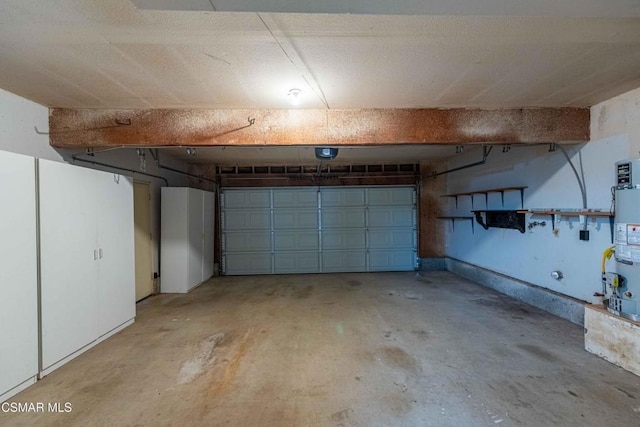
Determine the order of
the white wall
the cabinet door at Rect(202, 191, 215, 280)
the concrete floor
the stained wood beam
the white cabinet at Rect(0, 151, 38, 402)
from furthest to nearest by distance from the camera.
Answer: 1. the cabinet door at Rect(202, 191, 215, 280)
2. the stained wood beam
3. the white wall
4. the white cabinet at Rect(0, 151, 38, 402)
5. the concrete floor

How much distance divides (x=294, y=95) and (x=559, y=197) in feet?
11.1

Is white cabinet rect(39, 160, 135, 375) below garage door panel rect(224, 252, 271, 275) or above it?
above

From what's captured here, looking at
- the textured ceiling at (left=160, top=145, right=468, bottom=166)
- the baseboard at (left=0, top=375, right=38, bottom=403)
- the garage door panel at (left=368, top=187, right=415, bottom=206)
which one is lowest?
the baseboard at (left=0, top=375, right=38, bottom=403)

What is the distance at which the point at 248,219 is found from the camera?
21.2 feet

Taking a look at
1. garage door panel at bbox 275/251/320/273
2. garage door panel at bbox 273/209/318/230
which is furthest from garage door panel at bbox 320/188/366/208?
garage door panel at bbox 275/251/320/273

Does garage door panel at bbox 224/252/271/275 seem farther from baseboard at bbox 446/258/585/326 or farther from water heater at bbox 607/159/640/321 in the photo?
water heater at bbox 607/159/640/321

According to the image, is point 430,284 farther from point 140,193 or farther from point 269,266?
point 140,193

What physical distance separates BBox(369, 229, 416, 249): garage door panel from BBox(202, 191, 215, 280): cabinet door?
11.3 ft

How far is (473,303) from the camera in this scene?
4.06 m

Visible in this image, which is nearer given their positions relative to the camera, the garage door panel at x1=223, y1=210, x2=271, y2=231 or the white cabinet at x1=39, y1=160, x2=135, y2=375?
the white cabinet at x1=39, y1=160, x2=135, y2=375

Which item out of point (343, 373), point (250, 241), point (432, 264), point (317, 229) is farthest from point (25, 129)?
point (432, 264)

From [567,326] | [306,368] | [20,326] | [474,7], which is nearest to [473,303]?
[567,326]

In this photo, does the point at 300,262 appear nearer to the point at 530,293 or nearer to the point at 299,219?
the point at 299,219

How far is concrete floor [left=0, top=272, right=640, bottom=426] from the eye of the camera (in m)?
1.84
